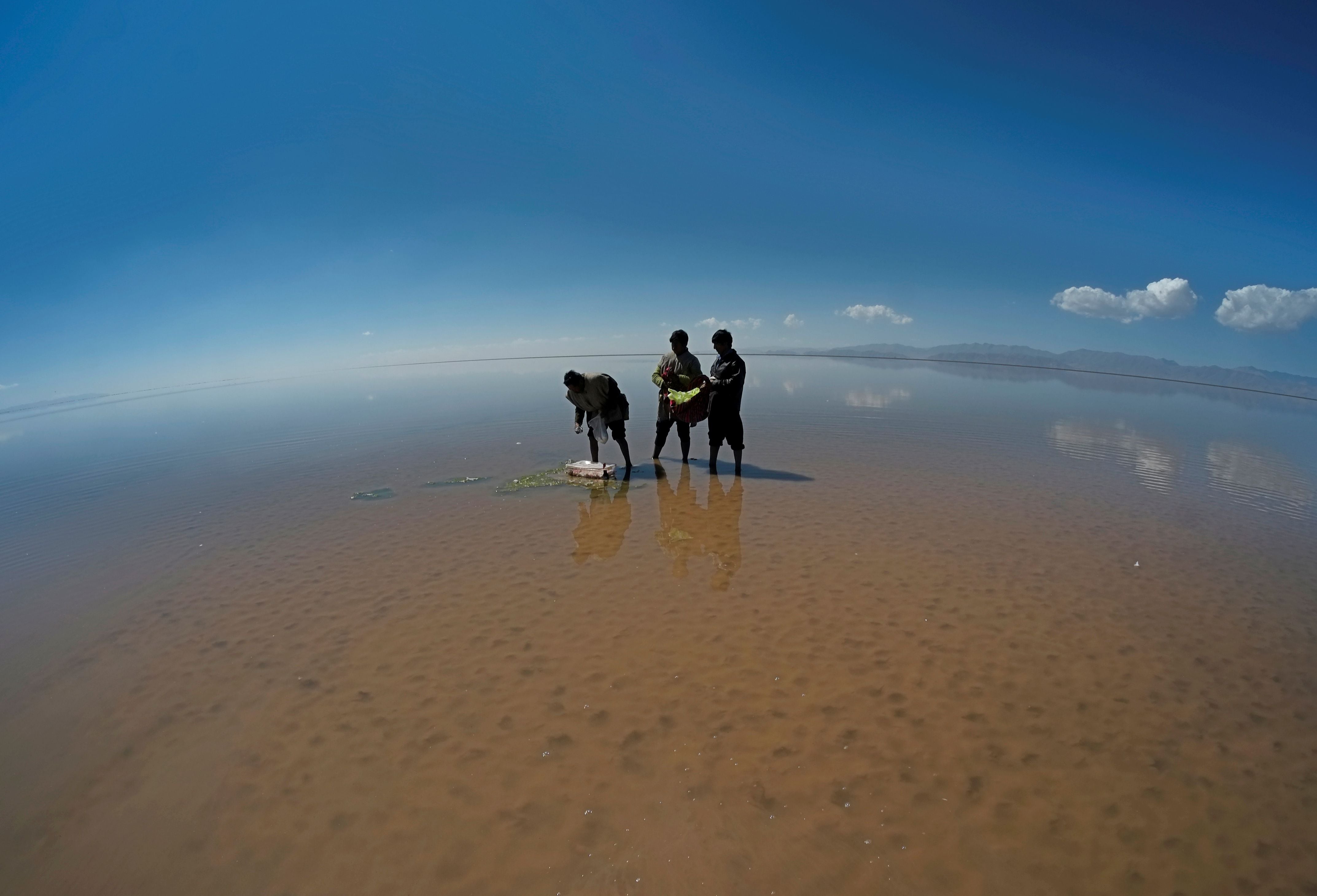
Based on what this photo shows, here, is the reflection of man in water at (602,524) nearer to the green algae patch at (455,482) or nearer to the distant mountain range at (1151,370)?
the green algae patch at (455,482)

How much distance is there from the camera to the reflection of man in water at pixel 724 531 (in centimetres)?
609

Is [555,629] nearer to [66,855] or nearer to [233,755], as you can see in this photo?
[233,755]

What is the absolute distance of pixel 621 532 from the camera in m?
7.52

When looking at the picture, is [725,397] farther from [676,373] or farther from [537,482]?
[537,482]

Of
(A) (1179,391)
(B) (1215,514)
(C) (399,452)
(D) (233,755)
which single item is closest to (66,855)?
(D) (233,755)

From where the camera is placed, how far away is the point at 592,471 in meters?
10.2

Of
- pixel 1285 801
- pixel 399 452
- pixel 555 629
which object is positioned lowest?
pixel 1285 801

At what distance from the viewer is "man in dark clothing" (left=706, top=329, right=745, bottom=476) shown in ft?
32.4

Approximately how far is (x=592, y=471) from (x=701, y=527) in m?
3.26

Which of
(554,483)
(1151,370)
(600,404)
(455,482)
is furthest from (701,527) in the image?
(1151,370)

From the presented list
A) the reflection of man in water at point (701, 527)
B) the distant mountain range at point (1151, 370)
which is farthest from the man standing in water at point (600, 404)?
the distant mountain range at point (1151, 370)

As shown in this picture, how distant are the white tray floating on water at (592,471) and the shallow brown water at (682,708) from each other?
214 cm

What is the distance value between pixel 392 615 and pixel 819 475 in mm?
7649

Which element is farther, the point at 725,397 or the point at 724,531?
the point at 725,397
